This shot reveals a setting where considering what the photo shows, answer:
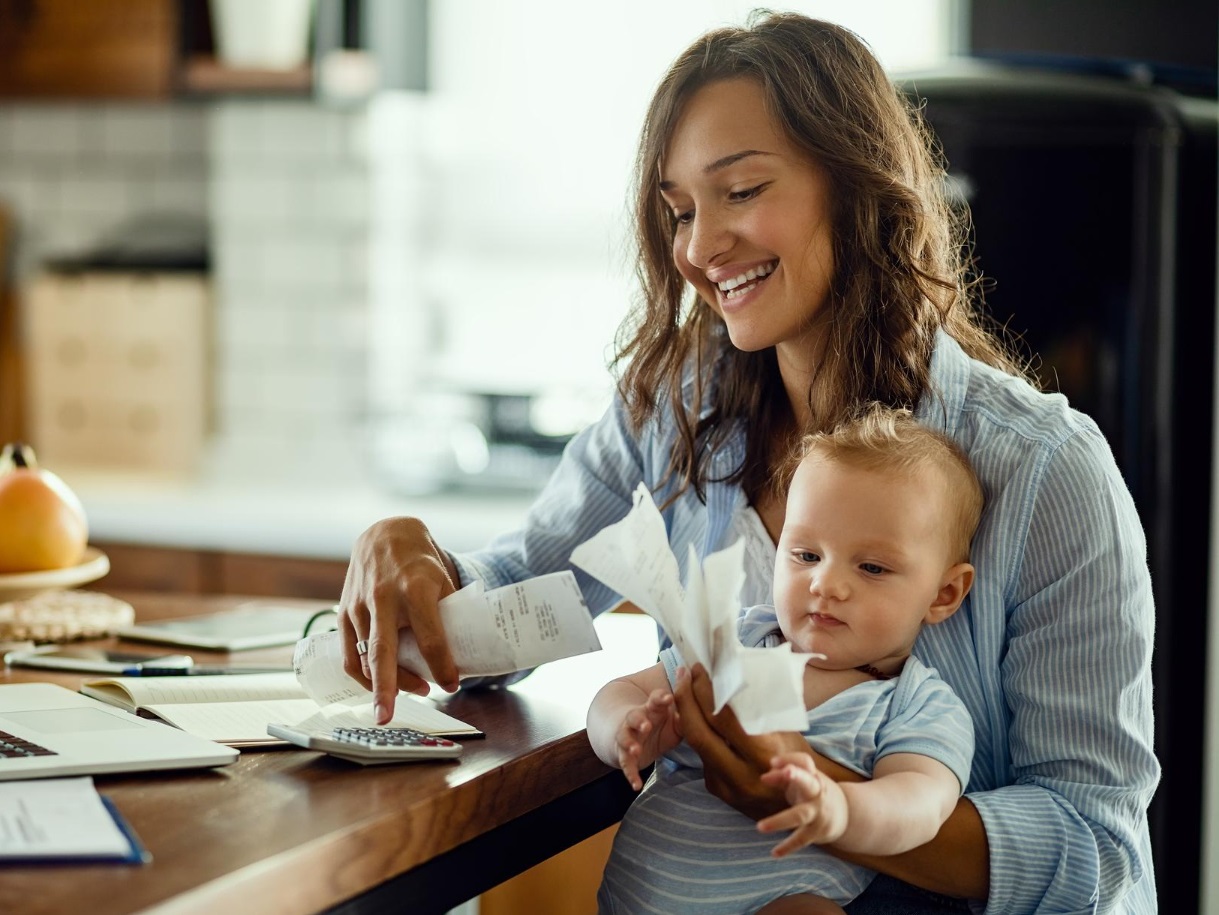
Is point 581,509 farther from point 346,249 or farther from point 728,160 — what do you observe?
point 346,249

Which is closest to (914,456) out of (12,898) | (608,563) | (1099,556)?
(1099,556)

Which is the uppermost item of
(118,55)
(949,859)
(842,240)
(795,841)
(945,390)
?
(118,55)

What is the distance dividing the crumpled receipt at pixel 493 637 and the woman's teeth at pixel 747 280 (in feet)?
1.31

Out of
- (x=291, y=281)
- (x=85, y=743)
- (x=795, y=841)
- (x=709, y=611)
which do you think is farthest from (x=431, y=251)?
(x=795, y=841)

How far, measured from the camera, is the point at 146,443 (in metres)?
3.74

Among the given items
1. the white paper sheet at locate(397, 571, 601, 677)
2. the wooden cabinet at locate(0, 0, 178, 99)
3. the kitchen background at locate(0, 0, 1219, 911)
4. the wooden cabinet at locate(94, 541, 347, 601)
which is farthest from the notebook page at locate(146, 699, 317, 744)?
the wooden cabinet at locate(0, 0, 178, 99)

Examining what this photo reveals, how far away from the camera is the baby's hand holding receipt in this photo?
4.15ft

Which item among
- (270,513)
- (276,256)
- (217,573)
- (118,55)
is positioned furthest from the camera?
(276,256)

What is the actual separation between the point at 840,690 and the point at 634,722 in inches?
8.4

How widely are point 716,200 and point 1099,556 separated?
0.54m

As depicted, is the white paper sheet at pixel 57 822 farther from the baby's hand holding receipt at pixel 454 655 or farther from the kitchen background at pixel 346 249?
the kitchen background at pixel 346 249

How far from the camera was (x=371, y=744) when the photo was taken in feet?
4.08

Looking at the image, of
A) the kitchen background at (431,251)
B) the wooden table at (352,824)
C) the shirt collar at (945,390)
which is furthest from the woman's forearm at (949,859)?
the kitchen background at (431,251)

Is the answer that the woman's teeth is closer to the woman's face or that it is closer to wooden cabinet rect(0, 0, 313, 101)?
the woman's face
